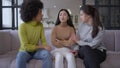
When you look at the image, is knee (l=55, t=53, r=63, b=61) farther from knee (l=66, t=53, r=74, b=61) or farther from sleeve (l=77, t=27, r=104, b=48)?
sleeve (l=77, t=27, r=104, b=48)

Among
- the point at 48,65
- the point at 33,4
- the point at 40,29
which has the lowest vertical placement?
the point at 48,65

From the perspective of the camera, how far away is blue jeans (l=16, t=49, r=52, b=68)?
2.70 metres

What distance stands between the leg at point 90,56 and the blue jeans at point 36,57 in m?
0.42

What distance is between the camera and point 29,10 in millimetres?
2953

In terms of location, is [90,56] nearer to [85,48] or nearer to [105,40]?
[85,48]

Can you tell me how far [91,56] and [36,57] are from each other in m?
0.68

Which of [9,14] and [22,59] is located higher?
[9,14]

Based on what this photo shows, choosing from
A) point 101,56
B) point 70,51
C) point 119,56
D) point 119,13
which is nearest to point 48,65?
point 70,51

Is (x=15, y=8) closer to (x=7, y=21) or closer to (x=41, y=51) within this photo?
(x=7, y=21)

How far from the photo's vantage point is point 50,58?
2801 millimetres

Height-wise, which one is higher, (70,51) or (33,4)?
Result: (33,4)

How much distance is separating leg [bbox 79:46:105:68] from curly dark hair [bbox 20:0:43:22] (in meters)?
Answer: 0.76

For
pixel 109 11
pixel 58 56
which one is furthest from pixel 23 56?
pixel 109 11

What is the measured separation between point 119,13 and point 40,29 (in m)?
2.35
